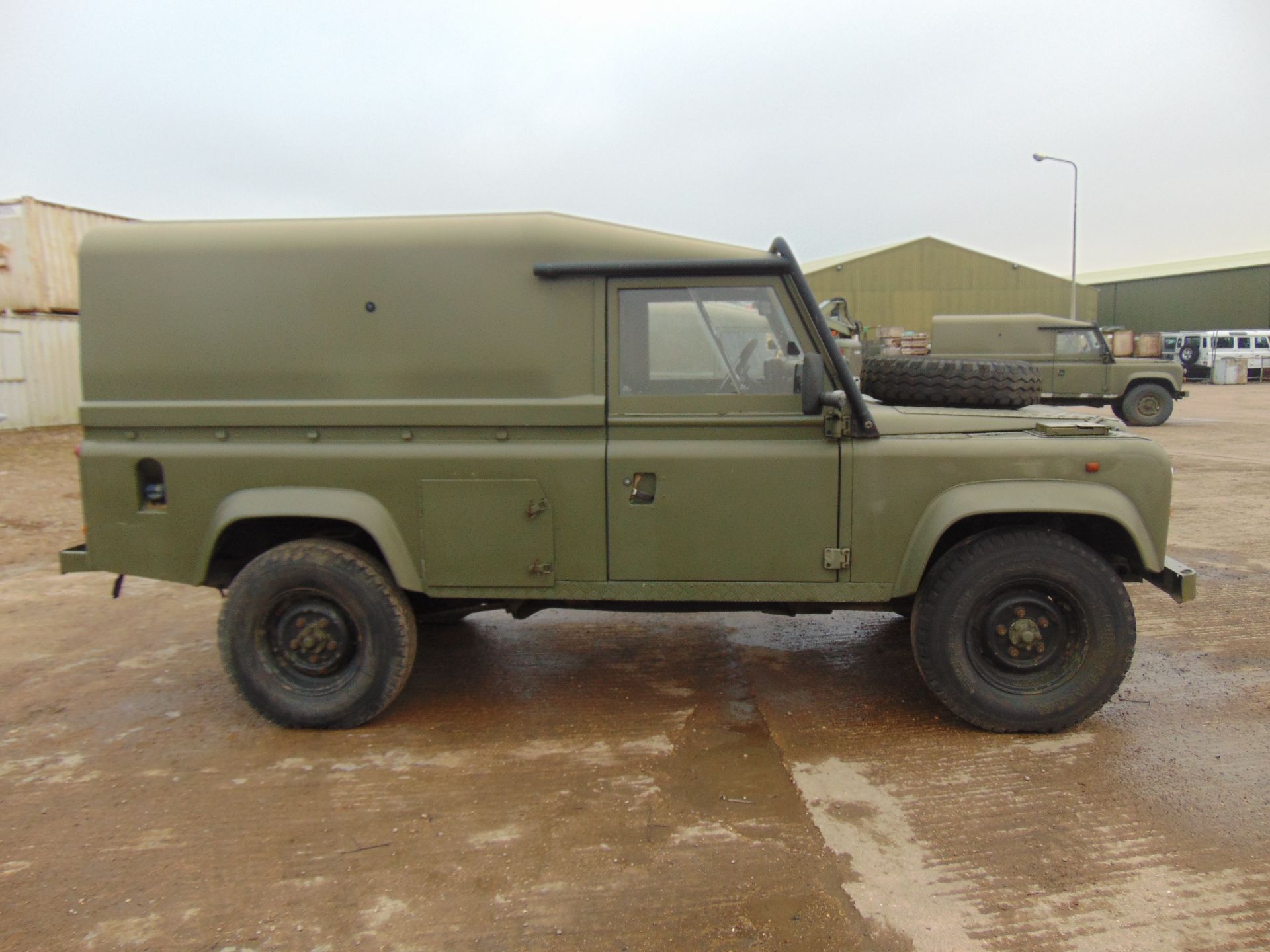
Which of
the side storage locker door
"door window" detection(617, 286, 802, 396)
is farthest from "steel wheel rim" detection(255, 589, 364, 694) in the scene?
"door window" detection(617, 286, 802, 396)

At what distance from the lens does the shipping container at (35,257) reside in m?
13.6

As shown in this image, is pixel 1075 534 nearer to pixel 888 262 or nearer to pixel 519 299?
pixel 519 299

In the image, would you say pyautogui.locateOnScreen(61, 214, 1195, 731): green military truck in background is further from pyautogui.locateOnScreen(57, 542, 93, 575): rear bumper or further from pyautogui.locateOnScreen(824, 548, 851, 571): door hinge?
pyautogui.locateOnScreen(57, 542, 93, 575): rear bumper

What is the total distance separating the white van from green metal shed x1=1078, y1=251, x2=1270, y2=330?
9137 millimetres

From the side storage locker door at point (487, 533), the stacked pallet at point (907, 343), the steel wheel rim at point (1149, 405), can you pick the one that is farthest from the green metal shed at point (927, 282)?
the side storage locker door at point (487, 533)

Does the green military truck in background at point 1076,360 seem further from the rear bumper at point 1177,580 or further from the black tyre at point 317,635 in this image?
the black tyre at point 317,635

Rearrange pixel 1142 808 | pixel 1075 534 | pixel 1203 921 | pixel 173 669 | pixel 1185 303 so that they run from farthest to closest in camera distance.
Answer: pixel 1185 303, pixel 173 669, pixel 1075 534, pixel 1142 808, pixel 1203 921

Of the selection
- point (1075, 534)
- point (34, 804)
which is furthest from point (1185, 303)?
point (34, 804)

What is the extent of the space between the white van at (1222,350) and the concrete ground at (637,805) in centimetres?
3080

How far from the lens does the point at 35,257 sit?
13.8 meters

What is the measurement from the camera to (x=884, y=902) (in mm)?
2443

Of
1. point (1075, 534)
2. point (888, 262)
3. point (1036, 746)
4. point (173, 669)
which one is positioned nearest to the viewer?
point (1036, 746)

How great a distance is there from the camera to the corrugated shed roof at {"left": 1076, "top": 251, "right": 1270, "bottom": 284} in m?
39.9

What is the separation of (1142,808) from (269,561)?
356 cm
